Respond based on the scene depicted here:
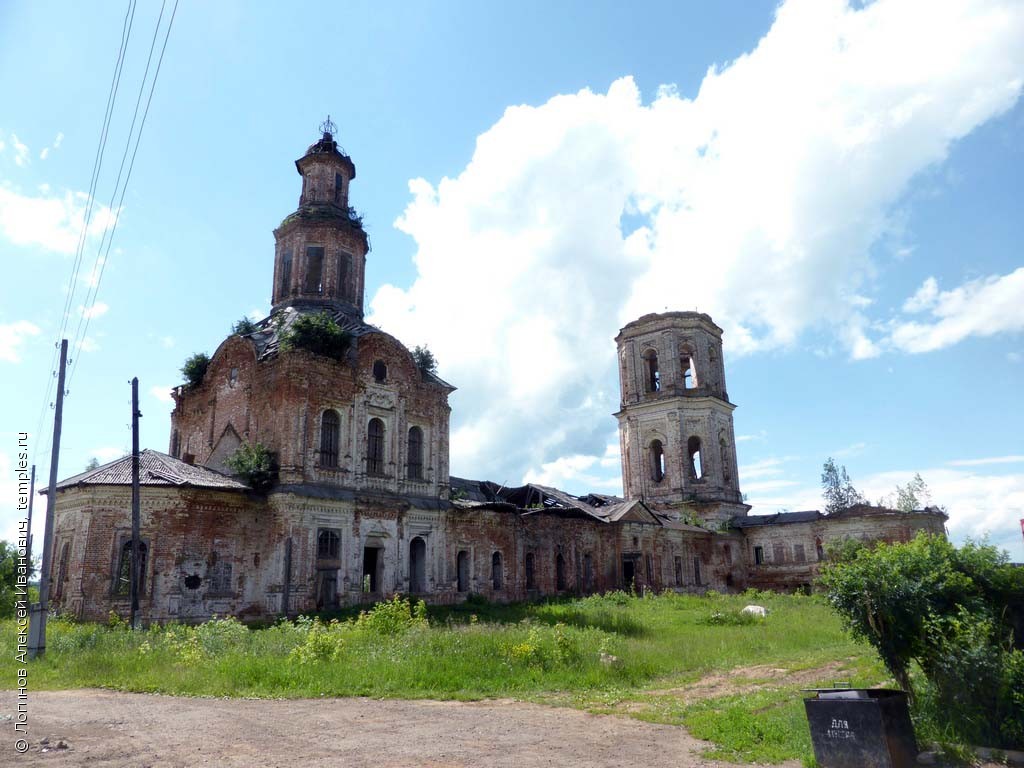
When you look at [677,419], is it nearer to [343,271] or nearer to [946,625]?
[343,271]

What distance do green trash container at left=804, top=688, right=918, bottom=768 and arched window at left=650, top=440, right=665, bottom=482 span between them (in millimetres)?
34472

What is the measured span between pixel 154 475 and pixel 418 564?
912 centimetres

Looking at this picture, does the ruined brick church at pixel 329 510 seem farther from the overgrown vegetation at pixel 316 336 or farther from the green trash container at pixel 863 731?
the green trash container at pixel 863 731

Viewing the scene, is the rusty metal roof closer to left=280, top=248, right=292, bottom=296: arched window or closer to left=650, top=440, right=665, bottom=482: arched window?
left=280, top=248, right=292, bottom=296: arched window

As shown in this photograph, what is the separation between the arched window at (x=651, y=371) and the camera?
41.6m

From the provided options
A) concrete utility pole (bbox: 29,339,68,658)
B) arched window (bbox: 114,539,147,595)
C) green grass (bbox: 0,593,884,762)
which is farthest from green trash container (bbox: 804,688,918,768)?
arched window (bbox: 114,539,147,595)

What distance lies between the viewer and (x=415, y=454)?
25516 millimetres

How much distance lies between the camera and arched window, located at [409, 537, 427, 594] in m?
24.1

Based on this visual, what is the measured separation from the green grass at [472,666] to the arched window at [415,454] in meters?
8.58

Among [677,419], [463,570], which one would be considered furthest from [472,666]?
[677,419]

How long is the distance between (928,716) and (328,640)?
9.52m

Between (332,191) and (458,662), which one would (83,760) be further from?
(332,191)

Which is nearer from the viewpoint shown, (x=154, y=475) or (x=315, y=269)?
(x=154, y=475)

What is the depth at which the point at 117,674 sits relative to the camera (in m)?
11.9
